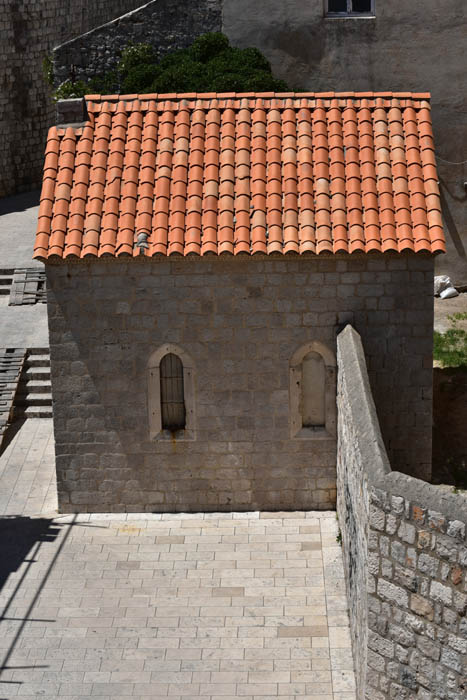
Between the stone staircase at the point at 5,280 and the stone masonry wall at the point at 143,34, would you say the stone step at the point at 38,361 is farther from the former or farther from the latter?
the stone masonry wall at the point at 143,34

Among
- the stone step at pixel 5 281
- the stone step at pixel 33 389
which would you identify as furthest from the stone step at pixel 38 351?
the stone step at pixel 5 281

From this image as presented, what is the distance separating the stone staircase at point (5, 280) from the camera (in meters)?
22.7

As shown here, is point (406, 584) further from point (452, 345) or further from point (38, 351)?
point (452, 345)

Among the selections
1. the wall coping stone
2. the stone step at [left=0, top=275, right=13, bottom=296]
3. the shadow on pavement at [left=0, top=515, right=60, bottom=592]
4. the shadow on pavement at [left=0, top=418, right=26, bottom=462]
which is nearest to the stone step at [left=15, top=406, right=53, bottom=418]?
the shadow on pavement at [left=0, top=418, right=26, bottom=462]

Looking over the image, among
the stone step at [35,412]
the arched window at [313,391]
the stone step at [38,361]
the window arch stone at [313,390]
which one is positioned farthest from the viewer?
Answer: the stone step at [38,361]

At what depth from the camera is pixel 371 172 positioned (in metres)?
14.5

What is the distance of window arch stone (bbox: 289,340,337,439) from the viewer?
14281 millimetres

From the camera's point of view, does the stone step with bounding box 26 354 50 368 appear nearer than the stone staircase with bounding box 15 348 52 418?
No

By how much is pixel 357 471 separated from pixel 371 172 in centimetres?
487

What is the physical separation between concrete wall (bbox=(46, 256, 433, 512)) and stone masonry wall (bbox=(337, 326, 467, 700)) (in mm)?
3340

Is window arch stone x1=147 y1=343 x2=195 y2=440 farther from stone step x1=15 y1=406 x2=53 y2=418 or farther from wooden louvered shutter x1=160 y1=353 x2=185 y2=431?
stone step x1=15 y1=406 x2=53 y2=418

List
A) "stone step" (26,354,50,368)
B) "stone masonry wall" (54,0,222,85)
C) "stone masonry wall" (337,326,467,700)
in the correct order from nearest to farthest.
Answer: "stone masonry wall" (337,326,467,700) < "stone step" (26,354,50,368) < "stone masonry wall" (54,0,222,85)

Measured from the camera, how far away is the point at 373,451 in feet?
33.9

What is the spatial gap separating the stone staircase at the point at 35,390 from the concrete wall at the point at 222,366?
12.6 ft
